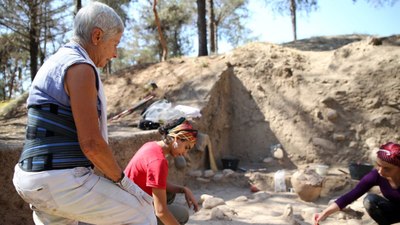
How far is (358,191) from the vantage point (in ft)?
9.03

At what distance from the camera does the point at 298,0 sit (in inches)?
518

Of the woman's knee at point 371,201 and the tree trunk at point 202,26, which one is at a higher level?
the tree trunk at point 202,26

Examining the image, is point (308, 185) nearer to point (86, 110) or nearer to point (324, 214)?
point (324, 214)

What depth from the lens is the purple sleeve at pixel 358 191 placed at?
8.81ft

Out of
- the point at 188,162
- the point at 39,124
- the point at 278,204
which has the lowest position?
the point at 278,204

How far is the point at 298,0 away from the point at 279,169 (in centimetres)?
832

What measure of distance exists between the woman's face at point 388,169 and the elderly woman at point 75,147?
6.39ft

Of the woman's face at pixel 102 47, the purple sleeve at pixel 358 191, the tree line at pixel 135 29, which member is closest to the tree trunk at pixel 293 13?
the tree line at pixel 135 29

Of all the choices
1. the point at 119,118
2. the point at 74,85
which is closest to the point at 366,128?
the point at 119,118

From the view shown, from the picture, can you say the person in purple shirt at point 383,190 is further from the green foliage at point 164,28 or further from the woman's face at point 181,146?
the green foliage at point 164,28

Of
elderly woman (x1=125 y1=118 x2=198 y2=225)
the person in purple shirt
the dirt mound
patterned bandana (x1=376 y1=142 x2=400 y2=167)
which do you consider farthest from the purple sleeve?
the dirt mound

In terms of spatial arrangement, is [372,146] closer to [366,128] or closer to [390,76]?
[366,128]

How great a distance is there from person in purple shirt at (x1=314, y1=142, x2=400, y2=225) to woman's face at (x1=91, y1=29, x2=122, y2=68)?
5.99ft

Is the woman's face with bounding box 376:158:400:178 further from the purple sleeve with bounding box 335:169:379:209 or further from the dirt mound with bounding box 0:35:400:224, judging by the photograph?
the dirt mound with bounding box 0:35:400:224
